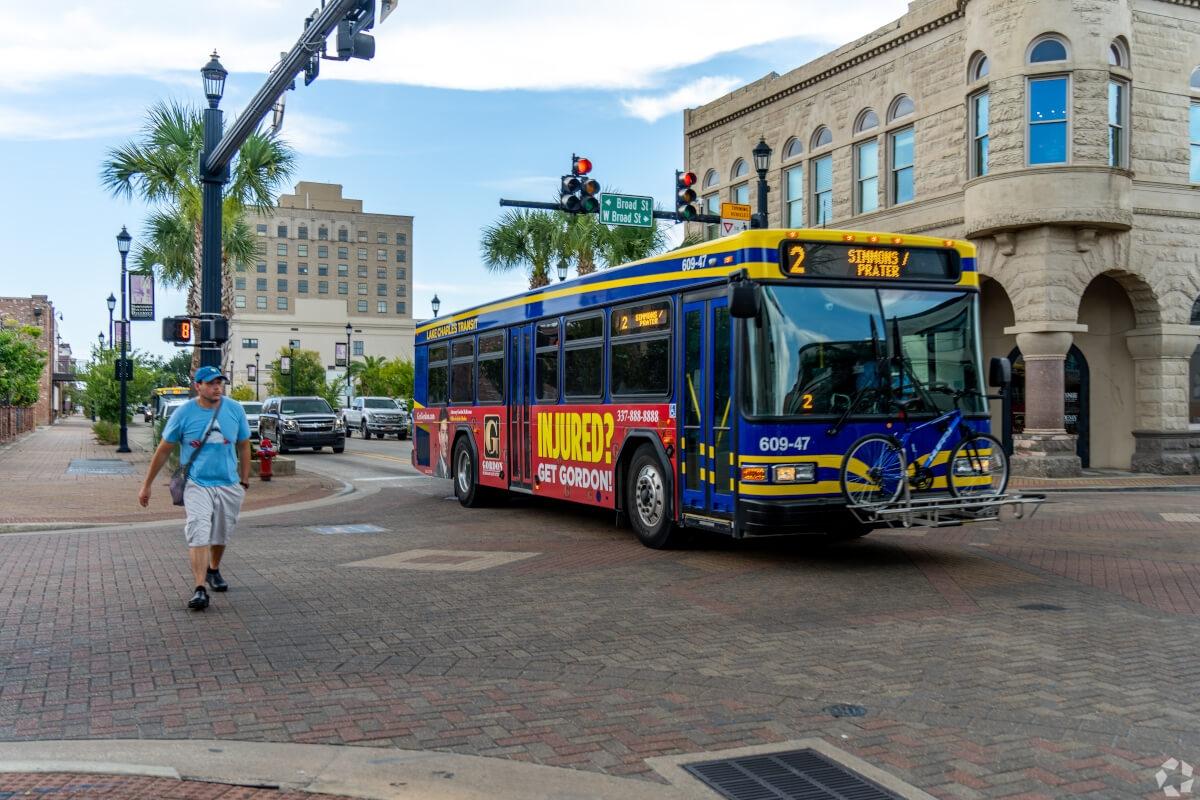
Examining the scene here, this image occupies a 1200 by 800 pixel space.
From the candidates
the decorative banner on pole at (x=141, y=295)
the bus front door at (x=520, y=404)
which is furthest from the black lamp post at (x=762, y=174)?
the decorative banner on pole at (x=141, y=295)

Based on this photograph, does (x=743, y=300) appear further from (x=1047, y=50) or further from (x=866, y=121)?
(x=866, y=121)

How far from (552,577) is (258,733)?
4882 millimetres

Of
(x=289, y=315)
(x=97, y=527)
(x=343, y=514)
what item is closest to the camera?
(x=97, y=527)

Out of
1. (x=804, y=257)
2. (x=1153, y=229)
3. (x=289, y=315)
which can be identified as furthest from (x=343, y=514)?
(x=289, y=315)

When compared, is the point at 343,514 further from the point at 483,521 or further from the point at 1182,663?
the point at 1182,663

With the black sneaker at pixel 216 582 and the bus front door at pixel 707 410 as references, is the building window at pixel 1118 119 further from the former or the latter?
the black sneaker at pixel 216 582

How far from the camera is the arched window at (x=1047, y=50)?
22969 mm

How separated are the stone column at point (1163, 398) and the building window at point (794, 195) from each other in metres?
9.59

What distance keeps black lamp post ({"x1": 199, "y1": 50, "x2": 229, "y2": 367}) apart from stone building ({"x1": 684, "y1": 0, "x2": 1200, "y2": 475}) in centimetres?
1509

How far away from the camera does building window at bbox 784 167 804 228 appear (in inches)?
1217

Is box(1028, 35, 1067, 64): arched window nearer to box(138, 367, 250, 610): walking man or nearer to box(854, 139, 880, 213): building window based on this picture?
box(854, 139, 880, 213): building window

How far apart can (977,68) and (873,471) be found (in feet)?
57.3

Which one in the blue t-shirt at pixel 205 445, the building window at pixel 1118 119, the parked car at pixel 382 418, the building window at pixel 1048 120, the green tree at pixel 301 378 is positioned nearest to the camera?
the blue t-shirt at pixel 205 445

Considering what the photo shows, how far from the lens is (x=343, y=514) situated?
53.5 ft
